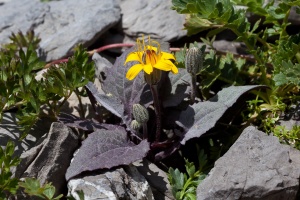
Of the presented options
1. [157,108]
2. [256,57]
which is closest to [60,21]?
[157,108]

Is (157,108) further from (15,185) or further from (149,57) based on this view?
(15,185)

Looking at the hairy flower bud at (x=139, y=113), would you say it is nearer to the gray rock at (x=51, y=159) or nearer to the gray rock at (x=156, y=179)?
the gray rock at (x=156, y=179)

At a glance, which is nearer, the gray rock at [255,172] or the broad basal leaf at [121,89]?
the gray rock at [255,172]

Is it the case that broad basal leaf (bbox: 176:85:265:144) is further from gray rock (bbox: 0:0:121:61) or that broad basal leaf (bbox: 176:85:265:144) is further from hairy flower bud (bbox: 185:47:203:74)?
gray rock (bbox: 0:0:121:61)

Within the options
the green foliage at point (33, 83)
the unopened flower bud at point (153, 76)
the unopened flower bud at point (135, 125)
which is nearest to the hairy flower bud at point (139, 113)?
the unopened flower bud at point (135, 125)

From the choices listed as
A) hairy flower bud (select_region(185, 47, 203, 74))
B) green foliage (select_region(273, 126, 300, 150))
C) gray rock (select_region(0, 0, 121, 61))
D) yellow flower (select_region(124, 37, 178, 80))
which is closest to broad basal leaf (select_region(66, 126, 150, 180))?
yellow flower (select_region(124, 37, 178, 80))

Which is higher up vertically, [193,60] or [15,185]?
[193,60]

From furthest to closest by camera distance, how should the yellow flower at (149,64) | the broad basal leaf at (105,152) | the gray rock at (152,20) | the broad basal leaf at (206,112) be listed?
the gray rock at (152,20)
the broad basal leaf at (206,112)
the yellow flower at (149,64)
the broad basal leaf at (105,152)

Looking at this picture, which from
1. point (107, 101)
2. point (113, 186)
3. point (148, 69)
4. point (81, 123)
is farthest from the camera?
point (107, 101)
